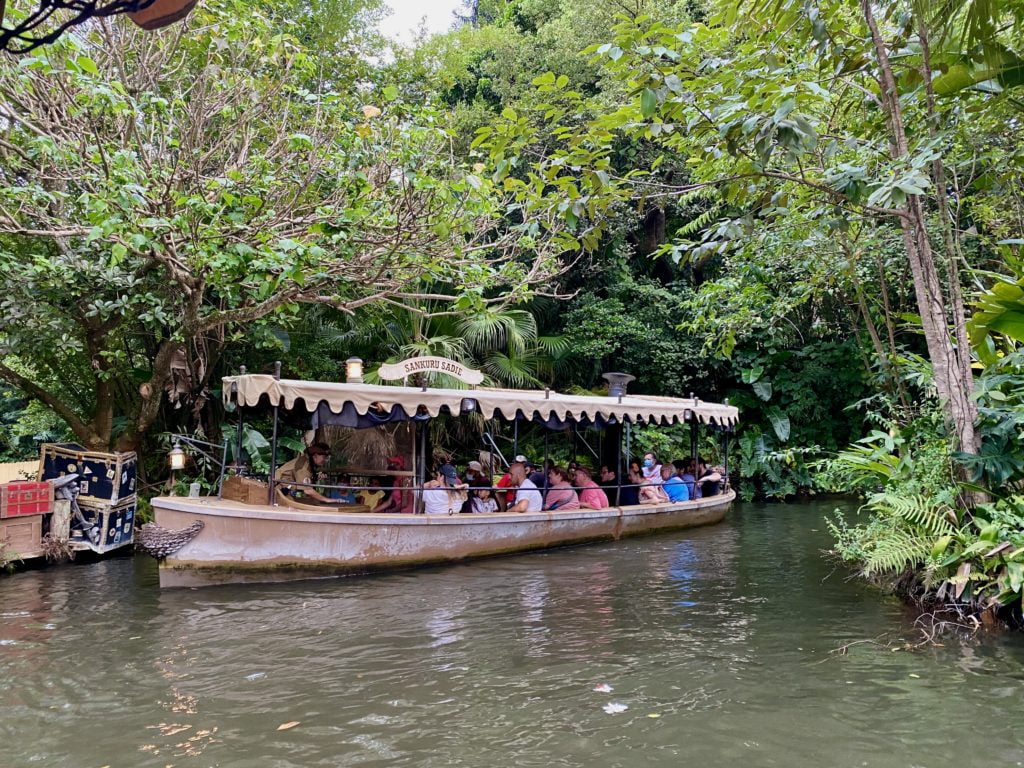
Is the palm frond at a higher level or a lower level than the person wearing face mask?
higher

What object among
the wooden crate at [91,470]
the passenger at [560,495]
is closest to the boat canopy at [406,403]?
the passenger at [560,495]

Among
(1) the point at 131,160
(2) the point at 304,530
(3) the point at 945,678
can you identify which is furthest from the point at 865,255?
(1) the point at 131,160

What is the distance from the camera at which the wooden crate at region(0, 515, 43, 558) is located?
9539 mm

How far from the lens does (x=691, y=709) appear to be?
4.78 meters

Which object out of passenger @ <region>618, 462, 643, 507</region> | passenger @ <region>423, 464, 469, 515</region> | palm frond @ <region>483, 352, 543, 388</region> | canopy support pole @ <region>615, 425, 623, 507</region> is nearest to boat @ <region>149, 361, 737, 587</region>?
passenger @ <region>423, 464, 469, 515</region>

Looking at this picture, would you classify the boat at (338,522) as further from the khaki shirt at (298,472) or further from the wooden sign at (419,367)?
the khaki shirt at (298,472)

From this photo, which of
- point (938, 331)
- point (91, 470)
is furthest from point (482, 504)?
point (938, 331)

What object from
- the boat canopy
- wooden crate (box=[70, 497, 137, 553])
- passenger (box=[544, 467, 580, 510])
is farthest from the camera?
passenger (box=[544, 467, 580, 510])

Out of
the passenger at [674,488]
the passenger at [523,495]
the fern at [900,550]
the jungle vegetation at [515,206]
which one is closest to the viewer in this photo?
the jungle vegetation at [515,206]

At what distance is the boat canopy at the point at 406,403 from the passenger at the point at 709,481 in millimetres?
3000

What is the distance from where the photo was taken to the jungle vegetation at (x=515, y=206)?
548 centimetres

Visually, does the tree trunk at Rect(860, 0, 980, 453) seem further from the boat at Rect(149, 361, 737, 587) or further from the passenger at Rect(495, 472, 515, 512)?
the passenger at Rect(495, 472, 515, 512)

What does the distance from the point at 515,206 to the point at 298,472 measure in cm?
481

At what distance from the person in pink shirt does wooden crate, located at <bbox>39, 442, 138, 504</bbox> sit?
682 cm
